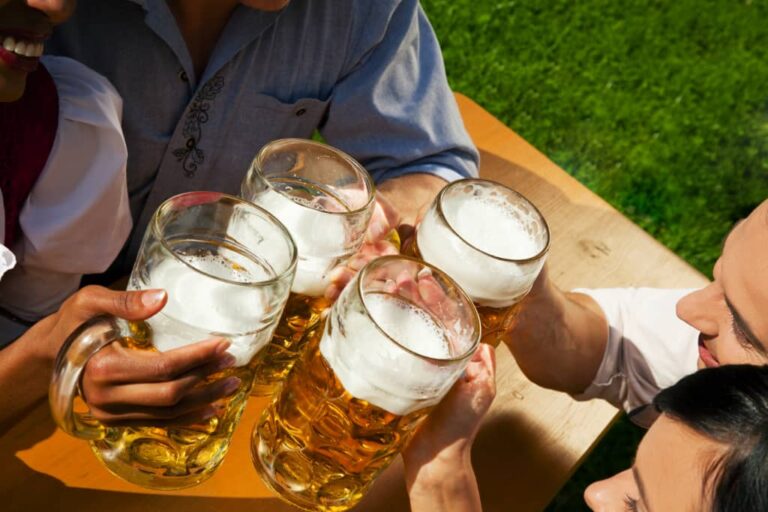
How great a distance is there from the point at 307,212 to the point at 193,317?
0.20 meters

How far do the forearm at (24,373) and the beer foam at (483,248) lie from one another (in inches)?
17.5

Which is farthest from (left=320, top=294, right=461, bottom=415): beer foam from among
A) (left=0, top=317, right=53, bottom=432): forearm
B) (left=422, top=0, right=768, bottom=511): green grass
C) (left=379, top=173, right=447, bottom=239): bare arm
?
(left=422, top=0, right=768, bottom=511): green grass

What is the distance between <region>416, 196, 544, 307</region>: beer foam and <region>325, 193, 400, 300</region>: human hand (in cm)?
6

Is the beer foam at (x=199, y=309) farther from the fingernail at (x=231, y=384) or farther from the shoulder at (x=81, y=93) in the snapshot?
the shoulder at (x=81, y=93)

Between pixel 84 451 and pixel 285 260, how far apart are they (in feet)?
1.21

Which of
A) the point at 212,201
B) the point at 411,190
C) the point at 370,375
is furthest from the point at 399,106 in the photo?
the point at 370,375

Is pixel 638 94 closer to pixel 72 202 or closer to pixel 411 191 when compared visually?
pixel 411 191

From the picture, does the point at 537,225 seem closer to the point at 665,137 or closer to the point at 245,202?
the point at 245,202

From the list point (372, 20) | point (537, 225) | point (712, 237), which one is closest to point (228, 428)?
point (537, 225)

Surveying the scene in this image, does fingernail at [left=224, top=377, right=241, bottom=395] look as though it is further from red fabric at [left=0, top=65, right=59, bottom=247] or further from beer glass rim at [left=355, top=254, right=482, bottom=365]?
red fabric at [left=0, top=65, right=59, bottom=247]

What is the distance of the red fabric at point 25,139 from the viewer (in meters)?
1.14

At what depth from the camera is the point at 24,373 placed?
1.01 m

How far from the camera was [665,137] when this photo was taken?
3.63 meters

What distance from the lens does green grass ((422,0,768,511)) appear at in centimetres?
340
